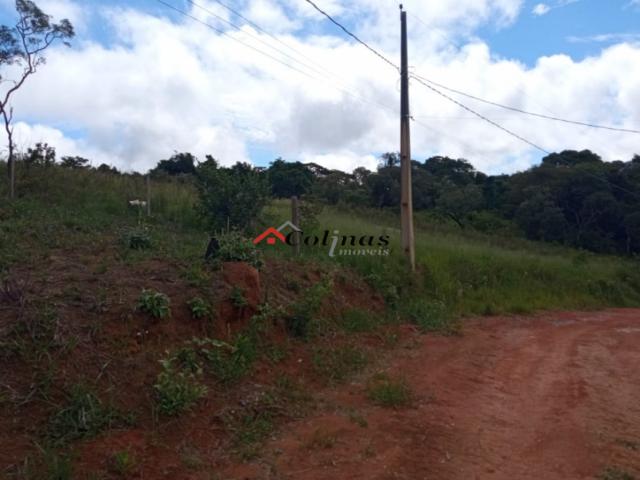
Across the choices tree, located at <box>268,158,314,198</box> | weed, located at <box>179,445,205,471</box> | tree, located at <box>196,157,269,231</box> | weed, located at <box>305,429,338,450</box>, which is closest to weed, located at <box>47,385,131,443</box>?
weed, located at <box>179,445,205,471</box>

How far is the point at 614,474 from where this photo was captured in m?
4.56

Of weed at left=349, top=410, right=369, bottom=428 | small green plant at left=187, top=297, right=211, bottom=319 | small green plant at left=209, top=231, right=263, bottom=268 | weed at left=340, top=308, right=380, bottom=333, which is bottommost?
weed at left=349, top=410, right=369, bottom=428

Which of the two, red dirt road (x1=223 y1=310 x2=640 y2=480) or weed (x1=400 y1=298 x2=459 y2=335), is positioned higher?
weed (x1=400 y1=298 x2=459 y2=335)

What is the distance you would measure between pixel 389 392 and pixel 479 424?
3.21ft

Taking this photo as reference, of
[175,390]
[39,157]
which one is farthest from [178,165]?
[175,390]

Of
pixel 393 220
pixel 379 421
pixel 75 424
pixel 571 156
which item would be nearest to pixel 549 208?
pixel 571 156

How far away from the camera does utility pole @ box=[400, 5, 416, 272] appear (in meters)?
12.5

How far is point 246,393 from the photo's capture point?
19.0ft

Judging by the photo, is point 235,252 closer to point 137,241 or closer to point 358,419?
point 137,241

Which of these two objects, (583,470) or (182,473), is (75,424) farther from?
(583,470)

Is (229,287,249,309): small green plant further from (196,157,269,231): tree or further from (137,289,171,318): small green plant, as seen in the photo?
(196,157,269,231): tree

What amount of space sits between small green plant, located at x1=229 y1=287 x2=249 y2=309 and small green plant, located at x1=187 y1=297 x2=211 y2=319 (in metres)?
0.42

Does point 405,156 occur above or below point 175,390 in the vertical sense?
above

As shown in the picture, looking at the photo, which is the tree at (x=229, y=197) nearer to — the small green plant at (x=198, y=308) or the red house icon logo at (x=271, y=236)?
the red house icon logo at (x=271, y=236)
